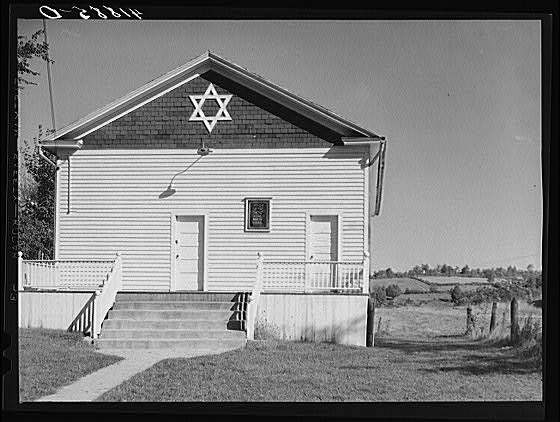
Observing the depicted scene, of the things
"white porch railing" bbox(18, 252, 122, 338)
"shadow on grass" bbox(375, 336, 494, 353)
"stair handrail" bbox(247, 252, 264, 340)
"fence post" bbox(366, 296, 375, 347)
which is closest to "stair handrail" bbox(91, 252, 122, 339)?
"white porch railing" bbox(18, 252, 122, 338)

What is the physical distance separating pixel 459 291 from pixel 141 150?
2.41 m

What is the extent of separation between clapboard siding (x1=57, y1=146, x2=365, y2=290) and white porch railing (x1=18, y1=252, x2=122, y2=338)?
9cm

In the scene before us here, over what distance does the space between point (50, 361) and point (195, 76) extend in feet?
7.09

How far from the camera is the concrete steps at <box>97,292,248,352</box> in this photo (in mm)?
7328

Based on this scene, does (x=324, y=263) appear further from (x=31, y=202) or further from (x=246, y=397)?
(x=31, y=202)

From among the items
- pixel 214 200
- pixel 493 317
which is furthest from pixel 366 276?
pixel 214 200

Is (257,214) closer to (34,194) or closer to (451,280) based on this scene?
(451,280)

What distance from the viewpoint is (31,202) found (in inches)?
281

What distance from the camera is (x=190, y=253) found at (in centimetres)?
742

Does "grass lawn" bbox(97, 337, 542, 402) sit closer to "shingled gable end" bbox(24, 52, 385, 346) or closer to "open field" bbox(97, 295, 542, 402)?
"open field" bbox(97, 295, 542, 402)

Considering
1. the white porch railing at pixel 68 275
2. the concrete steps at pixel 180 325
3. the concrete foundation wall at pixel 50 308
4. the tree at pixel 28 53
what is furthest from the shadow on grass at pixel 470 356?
the tree at pixel 28 53
